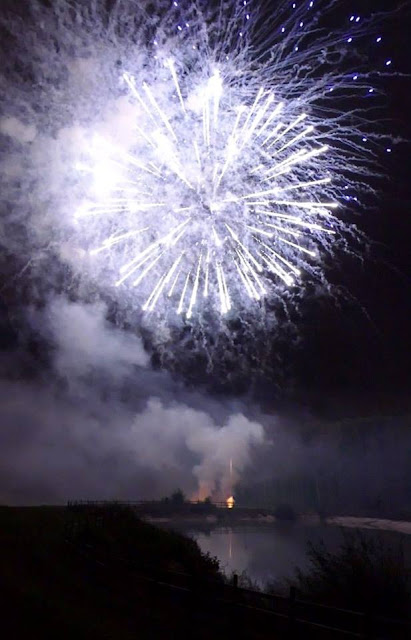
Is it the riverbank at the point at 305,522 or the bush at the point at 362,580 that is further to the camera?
the riverbank at the point at 305,522

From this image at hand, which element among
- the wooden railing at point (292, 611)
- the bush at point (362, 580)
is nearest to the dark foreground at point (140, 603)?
the wooden railing at point (292, 611)

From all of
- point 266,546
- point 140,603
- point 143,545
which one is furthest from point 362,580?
point 266,546

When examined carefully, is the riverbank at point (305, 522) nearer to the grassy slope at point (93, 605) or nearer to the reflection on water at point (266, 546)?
the reflection on water at point (266, 546)

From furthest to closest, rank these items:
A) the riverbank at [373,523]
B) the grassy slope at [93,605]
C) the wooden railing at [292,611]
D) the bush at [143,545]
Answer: the riverbank at [373,523] → the bush at [143,545] → the grassy slope at [93,605] → the wooden railing at [292,611]

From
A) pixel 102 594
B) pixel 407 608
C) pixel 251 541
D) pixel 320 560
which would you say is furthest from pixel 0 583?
pixel 251 541

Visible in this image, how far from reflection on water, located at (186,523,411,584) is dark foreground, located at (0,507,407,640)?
26.2 feet

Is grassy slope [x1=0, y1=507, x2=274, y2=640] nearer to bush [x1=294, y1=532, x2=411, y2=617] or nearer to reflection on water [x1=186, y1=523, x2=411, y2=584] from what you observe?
bush [x1=294, y1=532, x2=411, y2=617]

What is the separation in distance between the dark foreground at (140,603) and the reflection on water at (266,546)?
7979 millimetres

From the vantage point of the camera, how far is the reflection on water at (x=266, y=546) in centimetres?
4197

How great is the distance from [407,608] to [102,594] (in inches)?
337

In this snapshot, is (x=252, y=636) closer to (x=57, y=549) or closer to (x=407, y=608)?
(x=407, y=608)

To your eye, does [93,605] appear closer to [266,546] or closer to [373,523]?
[266,546]

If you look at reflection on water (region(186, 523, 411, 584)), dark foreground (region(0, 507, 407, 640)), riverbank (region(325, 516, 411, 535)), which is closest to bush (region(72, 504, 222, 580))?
dark foreground (region(0, 507, 407, 640))

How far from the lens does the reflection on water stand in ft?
138
